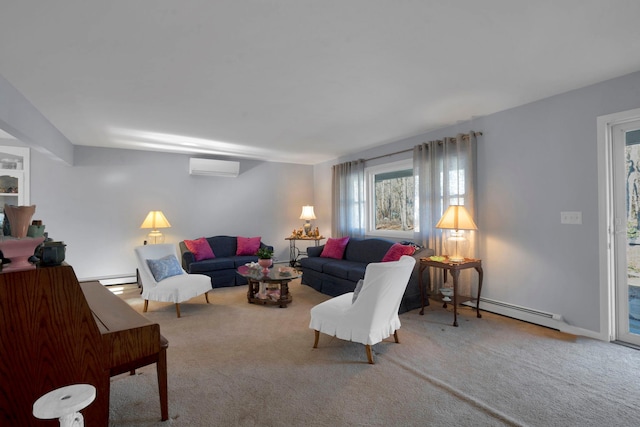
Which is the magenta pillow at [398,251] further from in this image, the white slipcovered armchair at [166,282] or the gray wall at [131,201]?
the gray wall at [131,201]

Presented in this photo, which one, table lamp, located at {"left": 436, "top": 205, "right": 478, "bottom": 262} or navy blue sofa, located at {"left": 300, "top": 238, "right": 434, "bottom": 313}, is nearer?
table lamp, located at {"left": 436, "top": 205, "right": 478, "bottom": 262}

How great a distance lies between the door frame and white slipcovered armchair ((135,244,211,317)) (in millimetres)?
4339

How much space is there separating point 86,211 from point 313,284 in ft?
12.9

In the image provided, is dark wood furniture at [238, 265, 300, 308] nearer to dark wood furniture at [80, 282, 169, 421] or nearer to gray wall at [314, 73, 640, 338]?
dark wood furniture at [80, 282, 169, 421]

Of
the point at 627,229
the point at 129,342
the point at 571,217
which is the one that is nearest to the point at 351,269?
the point at 571,217

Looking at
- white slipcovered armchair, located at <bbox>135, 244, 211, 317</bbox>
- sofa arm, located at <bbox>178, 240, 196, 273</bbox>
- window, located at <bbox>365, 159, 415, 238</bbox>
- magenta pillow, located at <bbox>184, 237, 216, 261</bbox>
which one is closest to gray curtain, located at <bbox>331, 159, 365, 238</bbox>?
window, located at <bbox>365, 159, 415, 238</bbox>

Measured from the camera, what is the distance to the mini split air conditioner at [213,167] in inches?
228

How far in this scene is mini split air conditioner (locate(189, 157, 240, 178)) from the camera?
5.78m

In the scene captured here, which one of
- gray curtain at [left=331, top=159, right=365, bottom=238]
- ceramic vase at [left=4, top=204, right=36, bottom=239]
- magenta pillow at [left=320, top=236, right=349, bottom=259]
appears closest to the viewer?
ceramic vase at [left=4, top=204, right=36, bottom=239]

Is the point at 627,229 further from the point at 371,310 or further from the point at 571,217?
the point at 371,310

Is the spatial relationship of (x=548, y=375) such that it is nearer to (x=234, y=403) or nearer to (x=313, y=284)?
(x=234, y=403)

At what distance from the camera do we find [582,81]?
299cm

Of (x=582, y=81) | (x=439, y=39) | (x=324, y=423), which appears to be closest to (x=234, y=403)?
(x=324, y=423)

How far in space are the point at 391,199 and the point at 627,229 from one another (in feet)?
10.1
